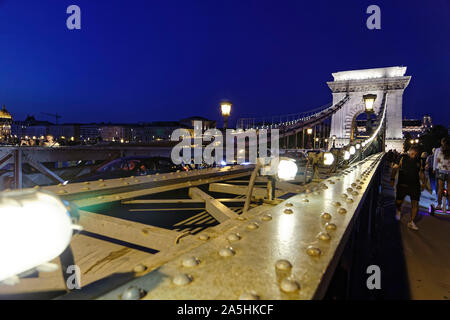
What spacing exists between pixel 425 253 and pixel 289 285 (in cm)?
460

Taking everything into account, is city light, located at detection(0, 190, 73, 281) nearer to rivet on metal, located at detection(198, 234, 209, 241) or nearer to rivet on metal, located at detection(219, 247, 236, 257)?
rivet on metal, located at detection(219, 247, 236, 257)

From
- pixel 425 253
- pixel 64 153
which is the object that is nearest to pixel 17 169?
pixel 64 153

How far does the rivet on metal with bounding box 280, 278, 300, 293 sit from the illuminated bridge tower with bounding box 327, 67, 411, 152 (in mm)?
35505

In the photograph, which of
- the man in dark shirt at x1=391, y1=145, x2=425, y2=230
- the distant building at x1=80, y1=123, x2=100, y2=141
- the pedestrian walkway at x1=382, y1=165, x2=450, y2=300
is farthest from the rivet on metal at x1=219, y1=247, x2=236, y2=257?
the distant building at x1=80, y1=123, x2=100, y2=141

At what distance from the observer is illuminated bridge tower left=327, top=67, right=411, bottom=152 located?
112 ft

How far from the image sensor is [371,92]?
36.1m

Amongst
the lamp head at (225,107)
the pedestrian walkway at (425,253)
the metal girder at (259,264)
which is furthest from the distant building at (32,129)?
the metal girder at (259,264)

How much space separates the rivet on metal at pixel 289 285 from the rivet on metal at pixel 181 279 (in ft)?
0.95

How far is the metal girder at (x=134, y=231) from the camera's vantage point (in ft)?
4.98

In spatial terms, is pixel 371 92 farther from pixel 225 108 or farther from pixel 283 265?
pixel 283 265

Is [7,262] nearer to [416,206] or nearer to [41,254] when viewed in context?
[41,254]

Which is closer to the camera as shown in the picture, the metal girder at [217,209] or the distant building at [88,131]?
the metal girder at [217,209]

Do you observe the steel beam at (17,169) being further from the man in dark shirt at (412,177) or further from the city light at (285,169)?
the man in dark shirt at (412,177)

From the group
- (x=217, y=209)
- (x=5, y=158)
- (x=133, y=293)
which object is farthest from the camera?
(x=5, y=158)
